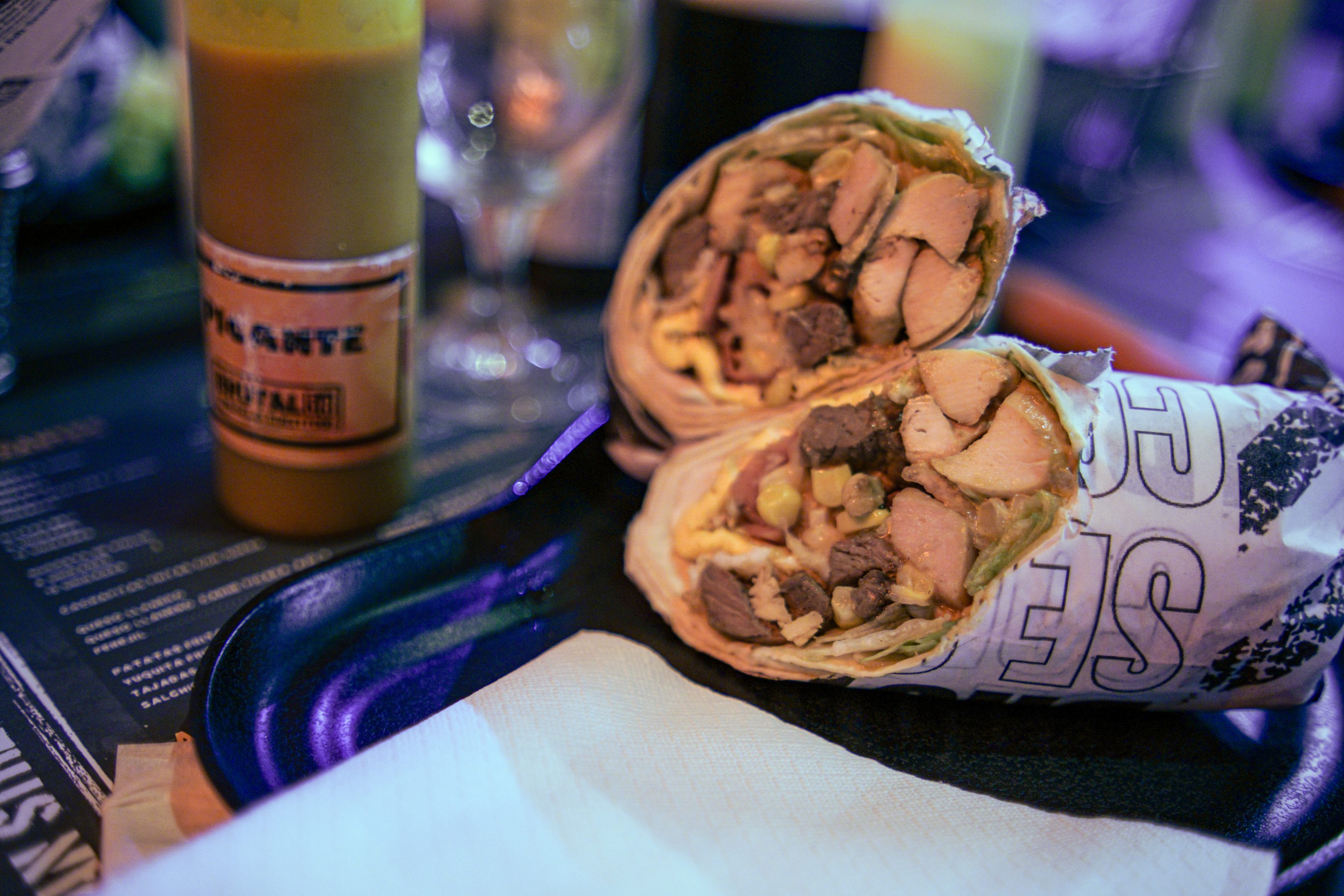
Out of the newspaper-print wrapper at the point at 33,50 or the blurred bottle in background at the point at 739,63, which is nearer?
the newspaper-print wrapper at the point at 33,50

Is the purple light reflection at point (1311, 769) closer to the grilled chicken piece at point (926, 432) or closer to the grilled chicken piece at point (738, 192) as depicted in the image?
the grilled chicken piece at point (926, 432)

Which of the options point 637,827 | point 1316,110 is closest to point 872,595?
point 637,827

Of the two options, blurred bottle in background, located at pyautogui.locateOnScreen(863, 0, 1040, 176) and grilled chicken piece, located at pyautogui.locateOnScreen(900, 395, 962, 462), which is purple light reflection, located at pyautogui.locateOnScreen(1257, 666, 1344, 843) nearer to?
grilled chicken piece, located at pyautogui.locateOnScreen(900, 395, 962, 462)

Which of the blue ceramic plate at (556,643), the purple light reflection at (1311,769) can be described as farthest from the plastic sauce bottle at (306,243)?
the purple light reflection at (1311,769)

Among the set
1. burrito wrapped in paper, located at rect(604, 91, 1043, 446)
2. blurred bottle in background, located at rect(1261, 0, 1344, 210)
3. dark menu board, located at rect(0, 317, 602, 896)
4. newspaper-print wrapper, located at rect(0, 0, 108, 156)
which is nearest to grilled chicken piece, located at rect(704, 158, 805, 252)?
burrito wrapped in paper, located at rect(604, 91, 1043, 446)

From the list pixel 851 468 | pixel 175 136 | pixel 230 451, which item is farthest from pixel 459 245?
pixel 851 468
